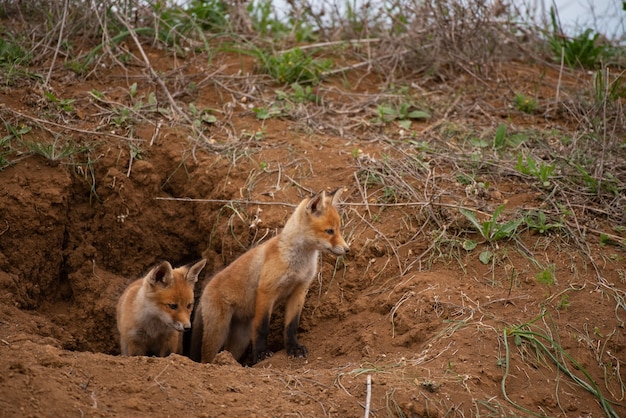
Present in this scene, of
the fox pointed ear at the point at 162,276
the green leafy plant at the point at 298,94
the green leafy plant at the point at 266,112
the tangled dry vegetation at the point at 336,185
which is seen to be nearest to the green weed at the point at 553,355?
the tangled dry vegetation at the point at 336,185

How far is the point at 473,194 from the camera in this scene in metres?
7.19

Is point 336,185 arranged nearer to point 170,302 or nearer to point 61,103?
point 170,302

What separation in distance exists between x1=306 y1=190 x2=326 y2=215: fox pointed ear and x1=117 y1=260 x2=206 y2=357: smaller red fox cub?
1065 mm

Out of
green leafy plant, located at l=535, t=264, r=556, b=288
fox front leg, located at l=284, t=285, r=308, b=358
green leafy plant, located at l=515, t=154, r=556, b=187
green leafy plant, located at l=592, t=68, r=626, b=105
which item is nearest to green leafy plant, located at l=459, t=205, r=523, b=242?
green leafy plant, located at l=535, t=264, r=556, b=288

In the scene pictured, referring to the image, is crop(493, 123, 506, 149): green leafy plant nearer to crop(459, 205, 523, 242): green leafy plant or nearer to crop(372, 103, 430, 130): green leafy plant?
crop(372, 103, 430, 130): green leafy plant

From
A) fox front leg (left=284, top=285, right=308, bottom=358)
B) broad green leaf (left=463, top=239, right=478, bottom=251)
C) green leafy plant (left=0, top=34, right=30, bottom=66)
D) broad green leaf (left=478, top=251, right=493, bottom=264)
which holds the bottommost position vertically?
fox front leg (left=284, top=285, right=308, bottom=358)

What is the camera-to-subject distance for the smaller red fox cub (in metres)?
6.23

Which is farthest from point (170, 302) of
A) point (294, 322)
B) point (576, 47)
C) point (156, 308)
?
point (576, 47)

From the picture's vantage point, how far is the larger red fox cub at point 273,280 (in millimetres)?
6438

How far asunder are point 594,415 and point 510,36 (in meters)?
5.86

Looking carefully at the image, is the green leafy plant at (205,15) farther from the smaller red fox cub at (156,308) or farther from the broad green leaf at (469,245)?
the broad green leaf at (469,245)

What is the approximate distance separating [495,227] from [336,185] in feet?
5.49

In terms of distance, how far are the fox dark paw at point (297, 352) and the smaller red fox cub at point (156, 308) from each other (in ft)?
3.03

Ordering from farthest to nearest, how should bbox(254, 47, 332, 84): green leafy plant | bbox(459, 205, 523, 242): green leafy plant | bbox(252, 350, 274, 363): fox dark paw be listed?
bbox(254, 47, 332, 84): green leafy plant, bbox(459, 205, 523, 242): green leafy plant, bbox(252, 350, 274, 363): fox dark paw
